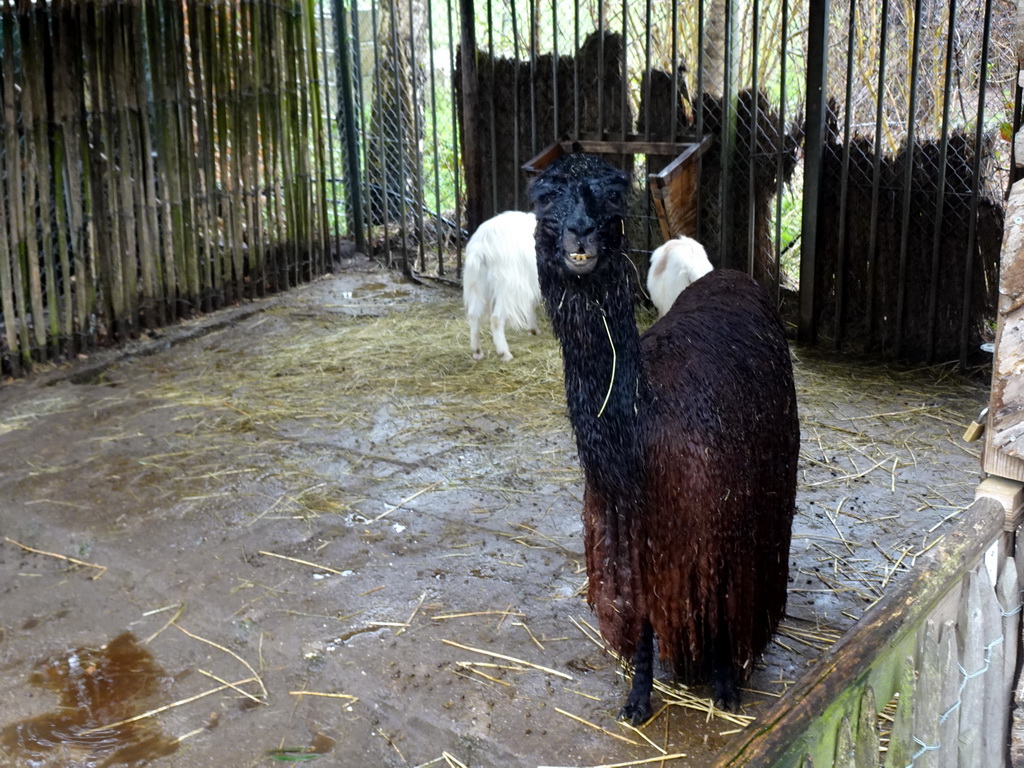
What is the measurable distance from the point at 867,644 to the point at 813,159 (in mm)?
5684

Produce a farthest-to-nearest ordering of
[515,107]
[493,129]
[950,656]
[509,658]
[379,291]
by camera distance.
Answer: [379,291] → [493,129] → [515,107] → [509,658] → [950,656]

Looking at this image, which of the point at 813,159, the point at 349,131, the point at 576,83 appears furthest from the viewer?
the point at 349,131

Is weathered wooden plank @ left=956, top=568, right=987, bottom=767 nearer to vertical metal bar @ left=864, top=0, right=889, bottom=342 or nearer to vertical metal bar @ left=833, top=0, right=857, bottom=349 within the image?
vertical metal bar @ left=864, top=0, right=889, bottom=342

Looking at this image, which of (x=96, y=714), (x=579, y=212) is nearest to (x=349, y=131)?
(x=96, y=714)

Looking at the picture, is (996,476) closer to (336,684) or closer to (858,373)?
Result: (336,684)

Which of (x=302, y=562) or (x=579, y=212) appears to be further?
(x=302, y=562)

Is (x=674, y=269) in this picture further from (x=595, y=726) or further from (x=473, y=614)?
(x=595, y=726)

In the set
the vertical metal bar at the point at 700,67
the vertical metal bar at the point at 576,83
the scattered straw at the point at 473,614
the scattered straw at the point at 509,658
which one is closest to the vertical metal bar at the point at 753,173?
the vertical metal bar at the point at 700,67

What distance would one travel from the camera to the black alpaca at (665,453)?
269 centimetres

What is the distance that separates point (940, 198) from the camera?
6215 millimetres

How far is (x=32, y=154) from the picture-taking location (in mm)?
6414

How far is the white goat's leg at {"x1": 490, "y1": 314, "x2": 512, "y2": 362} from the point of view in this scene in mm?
6914

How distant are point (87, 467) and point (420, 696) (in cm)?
273

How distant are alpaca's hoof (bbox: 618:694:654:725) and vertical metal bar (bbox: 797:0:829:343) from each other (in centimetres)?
444
